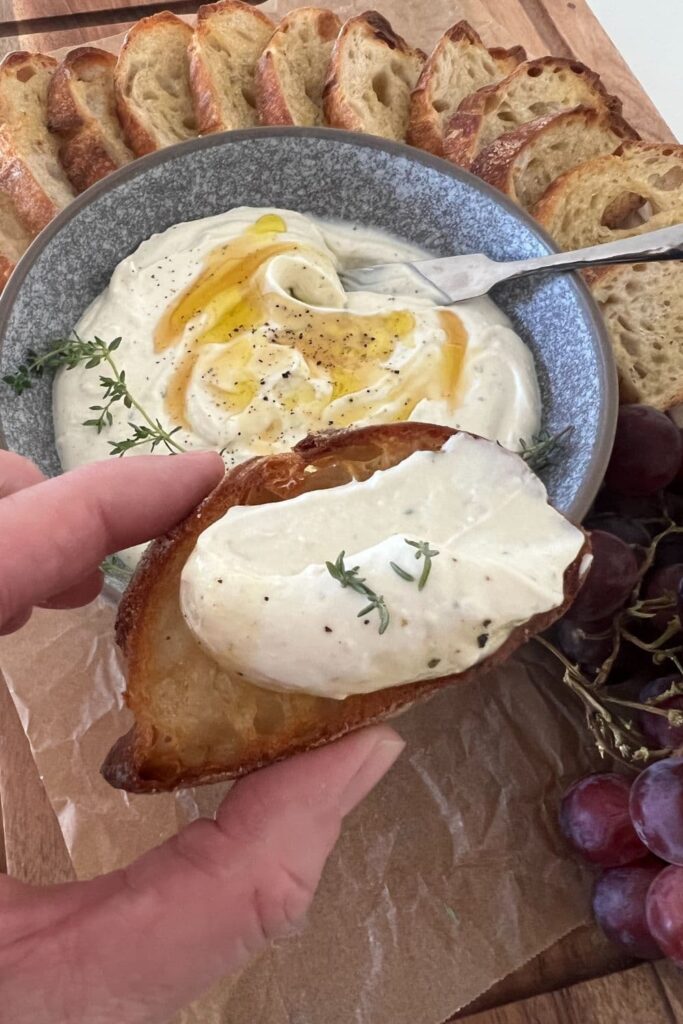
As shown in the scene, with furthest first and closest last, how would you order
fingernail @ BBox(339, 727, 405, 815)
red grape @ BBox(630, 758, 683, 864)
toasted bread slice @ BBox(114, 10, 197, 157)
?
toasted bread slice @ BBox(114, 10, 197, 157) → red grape @ BBox(630, 758, 683, 864) → fingernail @ BBox(339, 727, 405, 815)

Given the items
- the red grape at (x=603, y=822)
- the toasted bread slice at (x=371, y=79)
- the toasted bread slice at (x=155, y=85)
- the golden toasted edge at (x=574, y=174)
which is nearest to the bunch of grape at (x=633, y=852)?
the red grape at (x=603, y=822)

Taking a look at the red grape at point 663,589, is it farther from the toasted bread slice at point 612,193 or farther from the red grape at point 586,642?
the toasted bread slice at point 612,193

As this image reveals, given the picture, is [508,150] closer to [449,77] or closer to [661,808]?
[449,77]

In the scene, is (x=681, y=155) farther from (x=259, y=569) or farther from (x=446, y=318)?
(x=259, y=569)

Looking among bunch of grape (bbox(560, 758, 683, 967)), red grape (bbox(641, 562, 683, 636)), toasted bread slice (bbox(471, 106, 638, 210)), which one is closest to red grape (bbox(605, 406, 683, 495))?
red grape (bbox(641, 562, 683, 636))

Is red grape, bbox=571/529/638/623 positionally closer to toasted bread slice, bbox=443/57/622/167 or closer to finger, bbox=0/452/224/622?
finger, bbox=0/452/224/622

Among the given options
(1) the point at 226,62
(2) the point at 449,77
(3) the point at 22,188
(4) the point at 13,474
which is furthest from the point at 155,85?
(4) the point at 13,474
